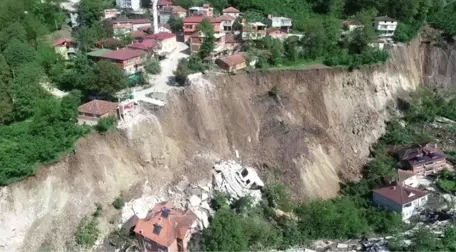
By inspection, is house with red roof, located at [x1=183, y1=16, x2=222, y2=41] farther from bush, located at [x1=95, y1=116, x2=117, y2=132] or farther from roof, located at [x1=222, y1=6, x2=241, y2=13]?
bush, located at [x1=95, y1=116, x2=117, y2=132]

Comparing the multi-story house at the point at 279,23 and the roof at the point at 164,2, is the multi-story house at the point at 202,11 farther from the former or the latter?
the multi-story house at the point at 279,23

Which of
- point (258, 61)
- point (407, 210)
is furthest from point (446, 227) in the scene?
point (258, 61)

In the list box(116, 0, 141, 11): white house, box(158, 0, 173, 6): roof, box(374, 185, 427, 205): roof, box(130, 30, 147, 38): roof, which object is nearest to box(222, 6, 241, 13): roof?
box(158, 0, 173, 6): roof

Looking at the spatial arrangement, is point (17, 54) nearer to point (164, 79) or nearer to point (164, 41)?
point (164, 79)

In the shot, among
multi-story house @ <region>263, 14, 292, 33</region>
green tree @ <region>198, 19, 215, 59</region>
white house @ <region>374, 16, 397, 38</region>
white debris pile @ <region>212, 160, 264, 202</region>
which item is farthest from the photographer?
white house @ <region>374, 16, 397, 38</region>

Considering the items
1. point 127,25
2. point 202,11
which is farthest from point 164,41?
point 202,11

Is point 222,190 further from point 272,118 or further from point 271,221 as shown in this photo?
point 272,118

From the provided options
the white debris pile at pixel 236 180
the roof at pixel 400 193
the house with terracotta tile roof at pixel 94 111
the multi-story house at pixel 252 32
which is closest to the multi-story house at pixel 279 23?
the multi-story house at pixel 252 32
